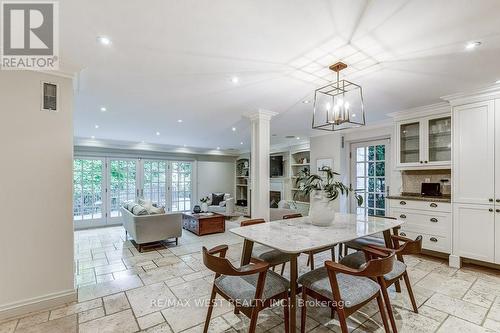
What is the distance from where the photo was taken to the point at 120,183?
23.3 feet

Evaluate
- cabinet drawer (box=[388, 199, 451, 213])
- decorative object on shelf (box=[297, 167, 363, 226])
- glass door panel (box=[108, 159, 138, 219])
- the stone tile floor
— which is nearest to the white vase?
decorative object on shelf (box=[297, 167, 363, 226])

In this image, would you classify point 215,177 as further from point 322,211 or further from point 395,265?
Answer: point 395,265

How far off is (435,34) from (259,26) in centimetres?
137

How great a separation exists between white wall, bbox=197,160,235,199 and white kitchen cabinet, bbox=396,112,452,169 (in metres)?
6.31

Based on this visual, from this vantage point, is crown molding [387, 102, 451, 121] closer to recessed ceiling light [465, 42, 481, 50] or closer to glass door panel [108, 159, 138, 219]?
recessed ceiling light [465, 42, 481, 50]

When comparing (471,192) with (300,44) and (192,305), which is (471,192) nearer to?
(300,44)

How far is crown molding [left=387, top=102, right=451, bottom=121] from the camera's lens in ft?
12.0

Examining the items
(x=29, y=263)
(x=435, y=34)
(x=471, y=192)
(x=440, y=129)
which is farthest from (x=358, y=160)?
(x=29, y=263)

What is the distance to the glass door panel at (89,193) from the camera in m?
6.42

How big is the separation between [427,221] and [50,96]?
206 inches

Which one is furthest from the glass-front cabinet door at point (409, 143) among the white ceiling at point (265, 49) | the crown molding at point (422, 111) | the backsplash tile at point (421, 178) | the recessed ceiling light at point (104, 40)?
the recessed ceiling light at point (104, 40)

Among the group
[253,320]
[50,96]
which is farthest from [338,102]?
[50,96]

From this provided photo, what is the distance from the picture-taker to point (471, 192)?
3.25 m

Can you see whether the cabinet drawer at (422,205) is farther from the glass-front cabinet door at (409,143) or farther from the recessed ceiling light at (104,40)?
the recessed ceiling light at (104,40)
